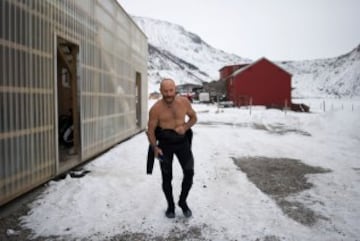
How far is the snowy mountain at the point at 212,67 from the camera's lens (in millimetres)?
83012

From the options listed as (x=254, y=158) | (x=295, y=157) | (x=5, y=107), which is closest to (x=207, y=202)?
(x=5, y=107)

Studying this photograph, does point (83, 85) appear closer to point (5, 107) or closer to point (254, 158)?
point (5, 107)

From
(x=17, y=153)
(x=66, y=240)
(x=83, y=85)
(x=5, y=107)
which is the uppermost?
(x=83, y=85)

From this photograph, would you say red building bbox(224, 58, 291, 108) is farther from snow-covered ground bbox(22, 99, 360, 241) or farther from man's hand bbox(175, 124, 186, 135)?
man's hand bbox(175, 124, 186, 135)

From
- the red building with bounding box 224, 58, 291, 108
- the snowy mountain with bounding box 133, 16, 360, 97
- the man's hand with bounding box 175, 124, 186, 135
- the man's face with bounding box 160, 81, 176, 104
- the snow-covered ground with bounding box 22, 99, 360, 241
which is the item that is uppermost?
the snowy mountain with bounding box 133, 16, 360, 97

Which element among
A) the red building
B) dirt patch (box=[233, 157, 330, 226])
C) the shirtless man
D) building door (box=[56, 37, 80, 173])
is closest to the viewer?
the shirtless man

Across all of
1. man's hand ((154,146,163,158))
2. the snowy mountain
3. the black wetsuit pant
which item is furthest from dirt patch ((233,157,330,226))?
the snowy mountain

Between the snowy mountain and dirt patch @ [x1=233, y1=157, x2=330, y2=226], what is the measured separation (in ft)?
234

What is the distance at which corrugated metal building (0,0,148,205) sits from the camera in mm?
4855

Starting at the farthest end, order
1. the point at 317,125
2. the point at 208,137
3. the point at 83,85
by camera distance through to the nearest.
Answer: the point at 317,125 < the point at 208,137 < the point at 83,85

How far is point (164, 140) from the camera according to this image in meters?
4.58

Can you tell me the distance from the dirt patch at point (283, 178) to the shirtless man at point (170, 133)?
159 centimetres

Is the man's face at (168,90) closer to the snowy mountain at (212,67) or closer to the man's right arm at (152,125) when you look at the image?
the man's right arm at (152,125)

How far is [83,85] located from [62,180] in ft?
8.02
